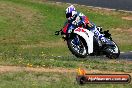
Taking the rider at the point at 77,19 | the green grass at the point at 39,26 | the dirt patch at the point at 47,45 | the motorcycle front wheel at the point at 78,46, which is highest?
the rider at the point at 77,19

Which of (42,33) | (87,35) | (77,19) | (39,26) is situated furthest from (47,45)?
(77,19)

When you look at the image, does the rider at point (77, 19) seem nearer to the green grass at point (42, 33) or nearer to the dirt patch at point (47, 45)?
the green grass at point (42, 33)

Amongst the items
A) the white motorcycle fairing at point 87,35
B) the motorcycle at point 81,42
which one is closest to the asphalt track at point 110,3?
the motorcycle at point 81,42

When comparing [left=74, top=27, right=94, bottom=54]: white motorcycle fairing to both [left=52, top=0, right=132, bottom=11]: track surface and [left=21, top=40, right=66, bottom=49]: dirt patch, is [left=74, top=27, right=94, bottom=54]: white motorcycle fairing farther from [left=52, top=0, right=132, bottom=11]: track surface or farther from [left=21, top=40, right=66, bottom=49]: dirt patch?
[left=52, top=0, right=132, bottom=11]: track surface

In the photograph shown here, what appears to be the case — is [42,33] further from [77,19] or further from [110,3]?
[110,3]

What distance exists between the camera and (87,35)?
17.3 metres

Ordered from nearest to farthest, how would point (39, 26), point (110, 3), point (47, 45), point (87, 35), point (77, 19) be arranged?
point (77, 19), point (87, 35), point (47, 45), point (39, 26), point (110, 3)

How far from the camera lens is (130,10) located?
3656cm

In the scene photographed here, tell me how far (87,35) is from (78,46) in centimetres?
51

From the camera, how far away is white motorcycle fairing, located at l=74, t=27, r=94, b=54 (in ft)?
56.4

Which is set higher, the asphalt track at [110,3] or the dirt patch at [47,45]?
the asphalt track at [110,3]

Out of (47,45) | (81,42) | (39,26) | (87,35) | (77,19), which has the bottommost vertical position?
(47,45)

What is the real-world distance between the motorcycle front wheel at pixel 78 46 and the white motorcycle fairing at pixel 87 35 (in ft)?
0.53

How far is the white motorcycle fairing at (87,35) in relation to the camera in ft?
56.4
